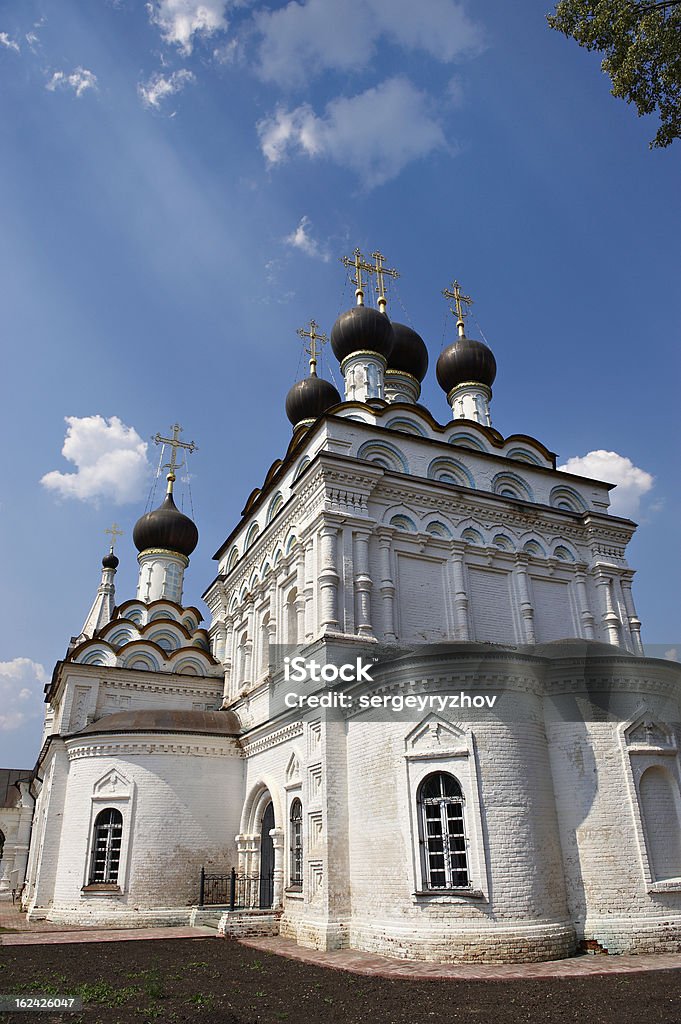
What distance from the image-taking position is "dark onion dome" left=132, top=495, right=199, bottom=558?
763 inches

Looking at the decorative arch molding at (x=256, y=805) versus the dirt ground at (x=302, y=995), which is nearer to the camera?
the dirt ground at (x=302, y=995)

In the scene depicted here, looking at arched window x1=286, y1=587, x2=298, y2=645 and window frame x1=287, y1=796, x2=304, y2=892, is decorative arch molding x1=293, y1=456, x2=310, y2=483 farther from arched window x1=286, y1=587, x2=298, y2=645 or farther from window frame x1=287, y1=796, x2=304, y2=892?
window frame x1=287, y1=796, x2=304, y2=892

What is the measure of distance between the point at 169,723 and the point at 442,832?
5991mm

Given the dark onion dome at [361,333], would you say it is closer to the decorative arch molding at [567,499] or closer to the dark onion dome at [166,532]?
the decorative arch molding at [567,499]

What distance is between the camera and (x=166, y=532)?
63.6 feet

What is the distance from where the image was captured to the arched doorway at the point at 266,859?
1112 centimetres

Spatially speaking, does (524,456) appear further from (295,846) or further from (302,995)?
(302,995)

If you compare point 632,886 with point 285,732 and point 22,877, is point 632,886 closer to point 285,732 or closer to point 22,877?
point 285,732

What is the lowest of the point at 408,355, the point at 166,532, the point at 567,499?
the point at 567,499

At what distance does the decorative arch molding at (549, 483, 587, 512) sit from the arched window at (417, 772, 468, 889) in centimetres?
Result: 731

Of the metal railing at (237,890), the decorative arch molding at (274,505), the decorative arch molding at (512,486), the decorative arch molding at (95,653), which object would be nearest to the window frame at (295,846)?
the metal railing at (237,890)

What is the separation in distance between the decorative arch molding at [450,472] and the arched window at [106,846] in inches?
297

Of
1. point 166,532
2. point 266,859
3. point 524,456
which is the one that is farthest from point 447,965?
point 166,532

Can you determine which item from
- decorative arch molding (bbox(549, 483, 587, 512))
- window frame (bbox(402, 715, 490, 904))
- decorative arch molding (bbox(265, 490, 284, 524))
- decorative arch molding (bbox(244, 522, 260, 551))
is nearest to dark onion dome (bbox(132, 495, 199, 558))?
decorative arch molding (bbox(244, 522, 260, 551))
